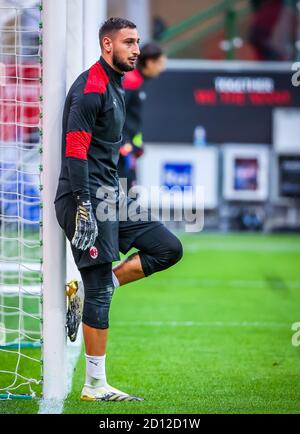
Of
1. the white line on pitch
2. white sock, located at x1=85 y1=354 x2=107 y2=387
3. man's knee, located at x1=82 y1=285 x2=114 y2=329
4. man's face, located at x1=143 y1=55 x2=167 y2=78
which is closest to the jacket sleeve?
man's knee, located at x1=82 y1=285 x2=114 y2=329

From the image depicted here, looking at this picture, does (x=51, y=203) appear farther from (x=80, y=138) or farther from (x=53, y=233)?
(x=80, y=138)

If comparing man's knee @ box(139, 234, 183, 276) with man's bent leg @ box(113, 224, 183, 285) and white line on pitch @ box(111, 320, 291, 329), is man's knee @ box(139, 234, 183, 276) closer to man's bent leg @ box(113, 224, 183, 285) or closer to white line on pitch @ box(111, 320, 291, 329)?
man's bent leg @ box(113, 224, 183, 285)

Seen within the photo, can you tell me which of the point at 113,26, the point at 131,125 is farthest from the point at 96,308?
the point at 131,125

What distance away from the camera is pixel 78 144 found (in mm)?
4844

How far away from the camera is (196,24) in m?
18.9

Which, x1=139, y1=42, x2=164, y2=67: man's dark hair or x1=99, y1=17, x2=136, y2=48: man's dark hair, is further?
x1=139, y1=42, x2=164, y2=67: man's dark hair

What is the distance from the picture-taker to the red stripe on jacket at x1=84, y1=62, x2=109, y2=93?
16.0ft

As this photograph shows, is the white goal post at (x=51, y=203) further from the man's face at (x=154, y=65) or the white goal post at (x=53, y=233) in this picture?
the man's face at (x=154, y=65)

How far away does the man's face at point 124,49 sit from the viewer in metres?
→ 5.07

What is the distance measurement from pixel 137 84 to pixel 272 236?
921 cm

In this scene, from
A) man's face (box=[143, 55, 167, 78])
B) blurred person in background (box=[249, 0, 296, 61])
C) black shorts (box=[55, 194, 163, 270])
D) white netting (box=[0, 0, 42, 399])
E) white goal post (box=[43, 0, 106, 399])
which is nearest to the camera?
black shorts (box=[55, 194, 163, 270])

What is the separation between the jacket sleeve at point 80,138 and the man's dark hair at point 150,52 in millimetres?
3587

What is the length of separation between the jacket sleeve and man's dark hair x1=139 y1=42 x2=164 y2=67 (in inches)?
141

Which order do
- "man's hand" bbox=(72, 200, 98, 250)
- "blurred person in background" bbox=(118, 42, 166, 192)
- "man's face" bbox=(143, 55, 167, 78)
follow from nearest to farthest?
"man's hand" bbox=(72, 200, 98, 250), "man's face" bbox=(143, 55, 167, 78), "blurred person in background" bbox=(118, 42, 166, 192)
